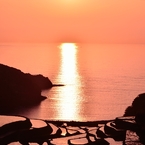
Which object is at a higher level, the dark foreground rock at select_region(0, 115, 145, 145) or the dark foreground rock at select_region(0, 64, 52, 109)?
the dark foreground rock at select_region(0, 64, 52, 109)

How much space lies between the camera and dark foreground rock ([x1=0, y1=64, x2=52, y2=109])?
103137mm

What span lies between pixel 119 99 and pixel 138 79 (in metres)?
58.6

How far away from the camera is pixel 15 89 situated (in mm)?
107062

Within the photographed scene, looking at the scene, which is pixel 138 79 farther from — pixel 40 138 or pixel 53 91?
pixel 40 138

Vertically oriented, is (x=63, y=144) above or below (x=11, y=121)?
below

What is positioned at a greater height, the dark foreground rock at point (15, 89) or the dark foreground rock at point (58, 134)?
the dark foreground rock at point (15, 89)

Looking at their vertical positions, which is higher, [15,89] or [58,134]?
[15,89]

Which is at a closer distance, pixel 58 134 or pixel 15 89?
pixel 58 134

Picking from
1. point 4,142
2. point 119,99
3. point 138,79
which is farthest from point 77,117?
point 138,79

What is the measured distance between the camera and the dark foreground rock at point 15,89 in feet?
338

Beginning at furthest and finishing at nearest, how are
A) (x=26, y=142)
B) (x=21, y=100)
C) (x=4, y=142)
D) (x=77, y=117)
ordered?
(x=21, y=100)
(x=77, y=117)
(x=26, y=142)
(x=4, y=142)

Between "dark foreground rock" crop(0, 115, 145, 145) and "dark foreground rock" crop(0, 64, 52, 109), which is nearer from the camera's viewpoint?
"dark foreground rock" crop(0, 115, 145, 145)

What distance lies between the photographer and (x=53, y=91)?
449 ft

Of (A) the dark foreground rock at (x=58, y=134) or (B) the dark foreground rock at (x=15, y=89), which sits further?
(B) the dark foreground rock at (x=15, y=89)
